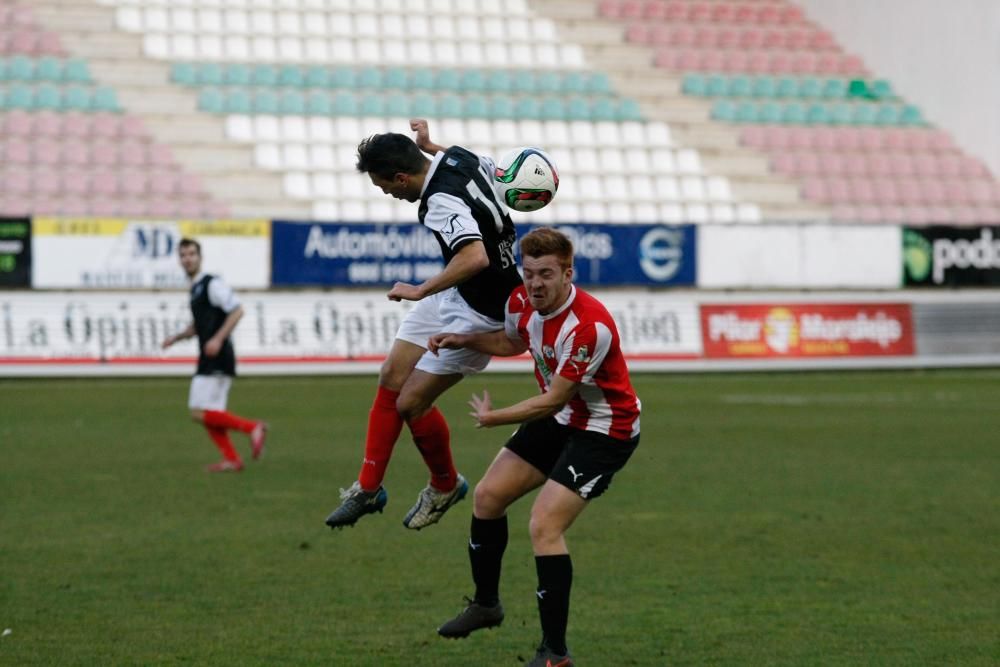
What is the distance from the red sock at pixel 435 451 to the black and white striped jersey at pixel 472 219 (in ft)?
2.32

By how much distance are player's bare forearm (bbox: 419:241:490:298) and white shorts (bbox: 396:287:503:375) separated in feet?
1.87

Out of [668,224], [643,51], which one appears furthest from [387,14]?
[668,224]

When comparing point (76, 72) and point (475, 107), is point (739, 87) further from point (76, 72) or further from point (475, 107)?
point (76, 72)

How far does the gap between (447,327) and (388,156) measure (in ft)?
3.11

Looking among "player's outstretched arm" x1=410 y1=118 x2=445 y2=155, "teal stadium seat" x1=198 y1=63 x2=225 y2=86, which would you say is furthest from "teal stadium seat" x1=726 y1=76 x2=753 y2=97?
"player's outstretched arm" x1=410 y1=118 x2=445 y2=155

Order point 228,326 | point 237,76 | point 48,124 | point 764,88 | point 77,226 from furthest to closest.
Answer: point 764,88 → point 237,76 → point 48,124 → point 77,226 → point 228,326

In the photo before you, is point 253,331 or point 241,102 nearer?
point 253,331

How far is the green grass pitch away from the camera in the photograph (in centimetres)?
694

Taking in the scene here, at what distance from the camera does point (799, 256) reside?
28078 millimetres

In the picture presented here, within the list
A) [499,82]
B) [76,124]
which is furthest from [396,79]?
[76,124]

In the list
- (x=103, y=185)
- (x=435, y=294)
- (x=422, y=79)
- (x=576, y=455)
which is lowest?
(x=576, y=455)

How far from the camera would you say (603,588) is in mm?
8320

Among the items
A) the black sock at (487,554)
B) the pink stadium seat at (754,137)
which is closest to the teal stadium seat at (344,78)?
the pink stadium seat at (754,137)

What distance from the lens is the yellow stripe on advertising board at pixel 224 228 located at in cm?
2523
